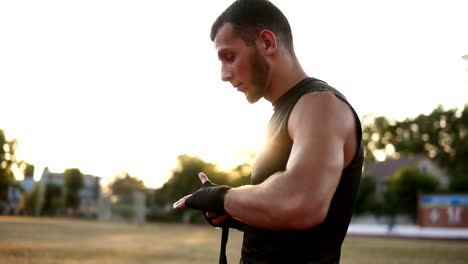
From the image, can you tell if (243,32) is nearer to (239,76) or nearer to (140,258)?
(239,76)

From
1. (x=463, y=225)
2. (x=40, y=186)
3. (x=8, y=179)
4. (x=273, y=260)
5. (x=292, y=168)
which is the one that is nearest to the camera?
(x=292, y=168)

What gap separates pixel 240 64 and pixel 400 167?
77.6 meters

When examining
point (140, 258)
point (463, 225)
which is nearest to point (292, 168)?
point (140, 258)

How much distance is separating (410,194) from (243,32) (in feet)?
162

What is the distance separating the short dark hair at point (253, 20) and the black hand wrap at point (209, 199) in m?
0.43

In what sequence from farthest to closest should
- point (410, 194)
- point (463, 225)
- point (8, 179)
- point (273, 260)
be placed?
point (8, 179) < point (410, 194) < point (463, 225) < point (273, 260)

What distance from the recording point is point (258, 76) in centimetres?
167

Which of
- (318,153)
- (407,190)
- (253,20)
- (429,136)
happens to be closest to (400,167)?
(429,136)

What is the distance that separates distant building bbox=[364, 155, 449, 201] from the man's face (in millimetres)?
70229

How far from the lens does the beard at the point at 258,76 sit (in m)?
1.65

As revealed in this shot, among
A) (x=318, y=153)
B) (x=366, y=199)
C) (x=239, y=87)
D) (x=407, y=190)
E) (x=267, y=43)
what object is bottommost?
(x=366, y=199)

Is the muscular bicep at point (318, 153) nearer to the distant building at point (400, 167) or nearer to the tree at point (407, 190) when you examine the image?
the tree at point (407, 190)

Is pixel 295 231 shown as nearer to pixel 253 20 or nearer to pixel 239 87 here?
pixel 239 87

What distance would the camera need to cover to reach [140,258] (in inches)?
551
